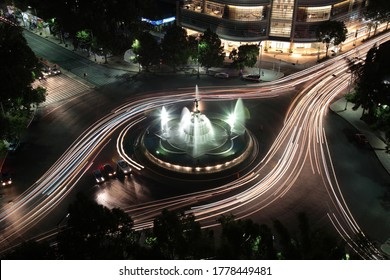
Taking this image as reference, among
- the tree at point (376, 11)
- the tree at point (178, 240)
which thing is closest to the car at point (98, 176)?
the tree at point (178, 240)

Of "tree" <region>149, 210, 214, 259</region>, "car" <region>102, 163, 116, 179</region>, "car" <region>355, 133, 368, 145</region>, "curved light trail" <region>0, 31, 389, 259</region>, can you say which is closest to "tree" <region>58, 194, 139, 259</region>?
"tree" <region>149, 210, 214, 259</region>

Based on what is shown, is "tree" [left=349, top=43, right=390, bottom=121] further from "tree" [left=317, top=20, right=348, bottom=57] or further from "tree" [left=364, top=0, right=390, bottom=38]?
"tree" [left=364, top=0, right=390, bottom=38]

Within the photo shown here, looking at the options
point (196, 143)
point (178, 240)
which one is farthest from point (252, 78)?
point (178, 240)

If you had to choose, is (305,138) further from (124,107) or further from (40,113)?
(40,113)

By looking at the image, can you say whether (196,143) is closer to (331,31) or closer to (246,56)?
(246,56)

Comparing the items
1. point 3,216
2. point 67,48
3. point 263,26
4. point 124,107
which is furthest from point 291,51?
point 3,216
